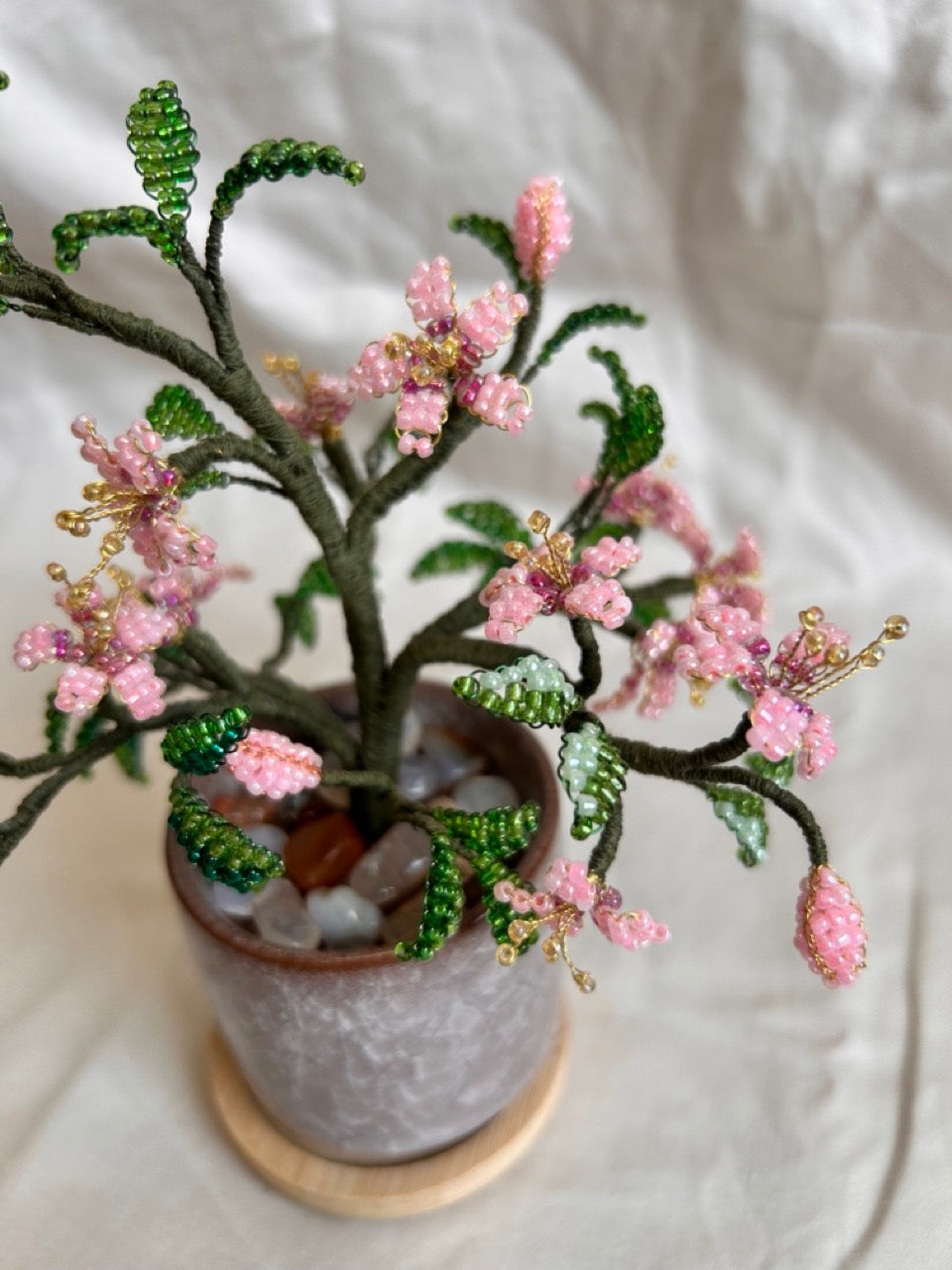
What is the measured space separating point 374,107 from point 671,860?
2.58ft

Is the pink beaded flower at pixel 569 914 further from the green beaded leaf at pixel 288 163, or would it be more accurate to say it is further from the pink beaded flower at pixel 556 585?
the green beaded leaf at pixel 288 163

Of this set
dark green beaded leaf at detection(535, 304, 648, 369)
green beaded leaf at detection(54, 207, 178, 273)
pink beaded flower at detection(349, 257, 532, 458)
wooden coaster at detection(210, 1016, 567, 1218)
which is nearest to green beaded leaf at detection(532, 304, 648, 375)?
dark green beaded leaf at detection(535, 304, 648, 369)

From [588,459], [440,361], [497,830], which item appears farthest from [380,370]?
[588,459]

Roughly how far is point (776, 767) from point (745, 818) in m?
0.06

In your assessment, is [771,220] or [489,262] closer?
[771,220]

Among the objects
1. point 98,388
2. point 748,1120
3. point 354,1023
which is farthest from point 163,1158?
point 98,388

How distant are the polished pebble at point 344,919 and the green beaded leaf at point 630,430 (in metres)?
0.30

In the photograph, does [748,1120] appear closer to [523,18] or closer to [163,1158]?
[163,1158]

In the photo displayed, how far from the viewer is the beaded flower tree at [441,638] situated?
1.71ft

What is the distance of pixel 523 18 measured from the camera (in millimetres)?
1105

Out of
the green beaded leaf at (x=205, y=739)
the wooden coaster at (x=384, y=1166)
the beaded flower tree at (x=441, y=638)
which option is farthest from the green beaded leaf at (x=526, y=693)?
the wooden coaster at (x=384, y=1166)

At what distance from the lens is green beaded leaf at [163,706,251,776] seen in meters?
0.54

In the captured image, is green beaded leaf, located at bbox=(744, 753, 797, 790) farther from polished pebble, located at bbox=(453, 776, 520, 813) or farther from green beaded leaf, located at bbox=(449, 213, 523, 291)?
green beaded leaf, located at bbox=(449, 213, 523, 291)

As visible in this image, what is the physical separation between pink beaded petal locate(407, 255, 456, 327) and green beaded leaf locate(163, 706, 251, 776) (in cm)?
20
